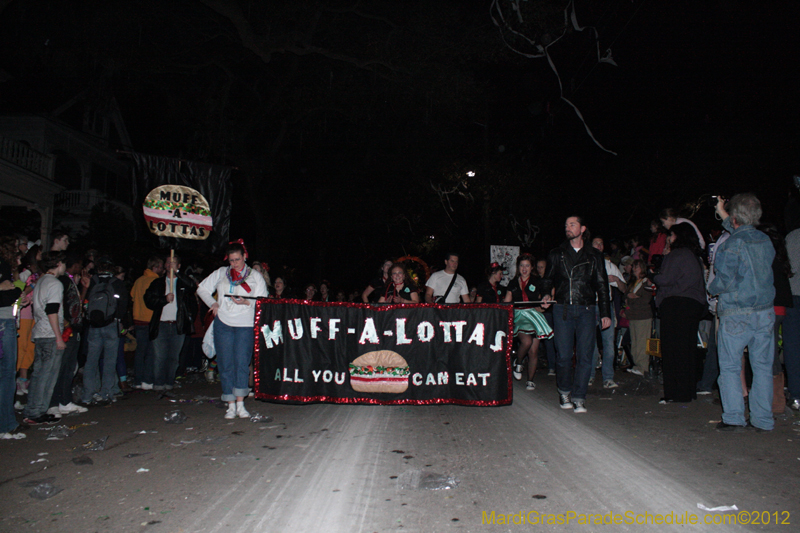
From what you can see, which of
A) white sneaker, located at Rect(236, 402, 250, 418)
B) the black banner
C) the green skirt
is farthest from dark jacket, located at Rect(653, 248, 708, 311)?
the black banner

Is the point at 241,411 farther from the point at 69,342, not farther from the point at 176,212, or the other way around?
the point at 176,212

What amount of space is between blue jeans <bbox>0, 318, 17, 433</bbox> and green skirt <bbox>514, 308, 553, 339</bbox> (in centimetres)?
614

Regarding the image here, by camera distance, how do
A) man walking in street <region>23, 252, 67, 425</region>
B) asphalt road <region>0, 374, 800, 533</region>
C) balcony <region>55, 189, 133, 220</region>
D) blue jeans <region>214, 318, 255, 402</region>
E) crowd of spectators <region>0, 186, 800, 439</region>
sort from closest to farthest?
asphalt road <region>0, 374, 800, 533</region> < crowd of spectators <region>0, 186, 800, 439</region> < man walking in street <region>23, 252, 67, 425</region> < blue jeans <region>214, 318, 255, 402</region> < balcony <region>55, 189, 133, 220</region>

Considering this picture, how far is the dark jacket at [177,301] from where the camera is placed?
7.95m

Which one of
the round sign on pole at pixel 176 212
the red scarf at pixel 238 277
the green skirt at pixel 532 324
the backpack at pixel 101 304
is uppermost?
the round sign on pole at pixel 176 212

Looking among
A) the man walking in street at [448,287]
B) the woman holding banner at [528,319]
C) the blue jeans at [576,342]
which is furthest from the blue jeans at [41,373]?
the woman holding banner at [528,319]

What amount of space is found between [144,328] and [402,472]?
18.4 ft

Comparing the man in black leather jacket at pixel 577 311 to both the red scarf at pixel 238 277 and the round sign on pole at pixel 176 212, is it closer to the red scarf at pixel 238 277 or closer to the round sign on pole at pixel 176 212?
the red scarf at pixel 238 277

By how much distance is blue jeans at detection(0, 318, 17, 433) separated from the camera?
17.1 ft

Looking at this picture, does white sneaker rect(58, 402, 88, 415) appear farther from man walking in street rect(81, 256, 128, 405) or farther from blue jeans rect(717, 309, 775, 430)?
blue jeans rect(717, 309, 775, 430)

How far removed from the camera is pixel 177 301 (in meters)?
8.27

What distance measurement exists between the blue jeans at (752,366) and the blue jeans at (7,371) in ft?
22.3

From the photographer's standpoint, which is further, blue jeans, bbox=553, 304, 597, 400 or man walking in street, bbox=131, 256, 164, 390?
man walking in street, bbox=131, 256, 164, 390

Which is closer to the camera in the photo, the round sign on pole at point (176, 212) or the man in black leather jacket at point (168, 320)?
the round sign on pole at point (176, 212)
